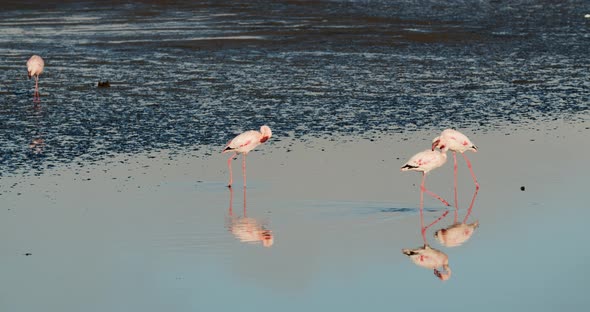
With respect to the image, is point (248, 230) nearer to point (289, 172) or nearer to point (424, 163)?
point (424, 163)

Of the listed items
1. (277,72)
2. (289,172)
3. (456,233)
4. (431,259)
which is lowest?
(277,72)

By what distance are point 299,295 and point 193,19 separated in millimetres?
25059

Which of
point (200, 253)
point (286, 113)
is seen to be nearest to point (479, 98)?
point (286, 113)

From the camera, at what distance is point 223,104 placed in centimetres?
1933

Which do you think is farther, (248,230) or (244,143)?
(244,143)

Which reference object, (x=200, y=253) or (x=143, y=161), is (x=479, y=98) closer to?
(x=143, y=161)

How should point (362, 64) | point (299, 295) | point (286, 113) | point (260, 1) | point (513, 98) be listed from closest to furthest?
point (299, 295), point (286, 113), point (513, 98), point (362, 64), point (260, 1)

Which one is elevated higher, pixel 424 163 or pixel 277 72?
pixel 424 163

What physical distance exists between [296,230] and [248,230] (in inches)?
17.6

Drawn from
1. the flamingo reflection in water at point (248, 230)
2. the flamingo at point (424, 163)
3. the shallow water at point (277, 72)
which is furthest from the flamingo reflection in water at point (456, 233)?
the shallow water at point (277, 72)

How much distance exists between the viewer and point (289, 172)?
47.1ft

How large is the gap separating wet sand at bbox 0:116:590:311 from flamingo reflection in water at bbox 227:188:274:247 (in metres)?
0.08

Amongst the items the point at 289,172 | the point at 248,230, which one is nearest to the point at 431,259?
the point at 248,230

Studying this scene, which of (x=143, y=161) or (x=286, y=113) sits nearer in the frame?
(x=143, y=161)
